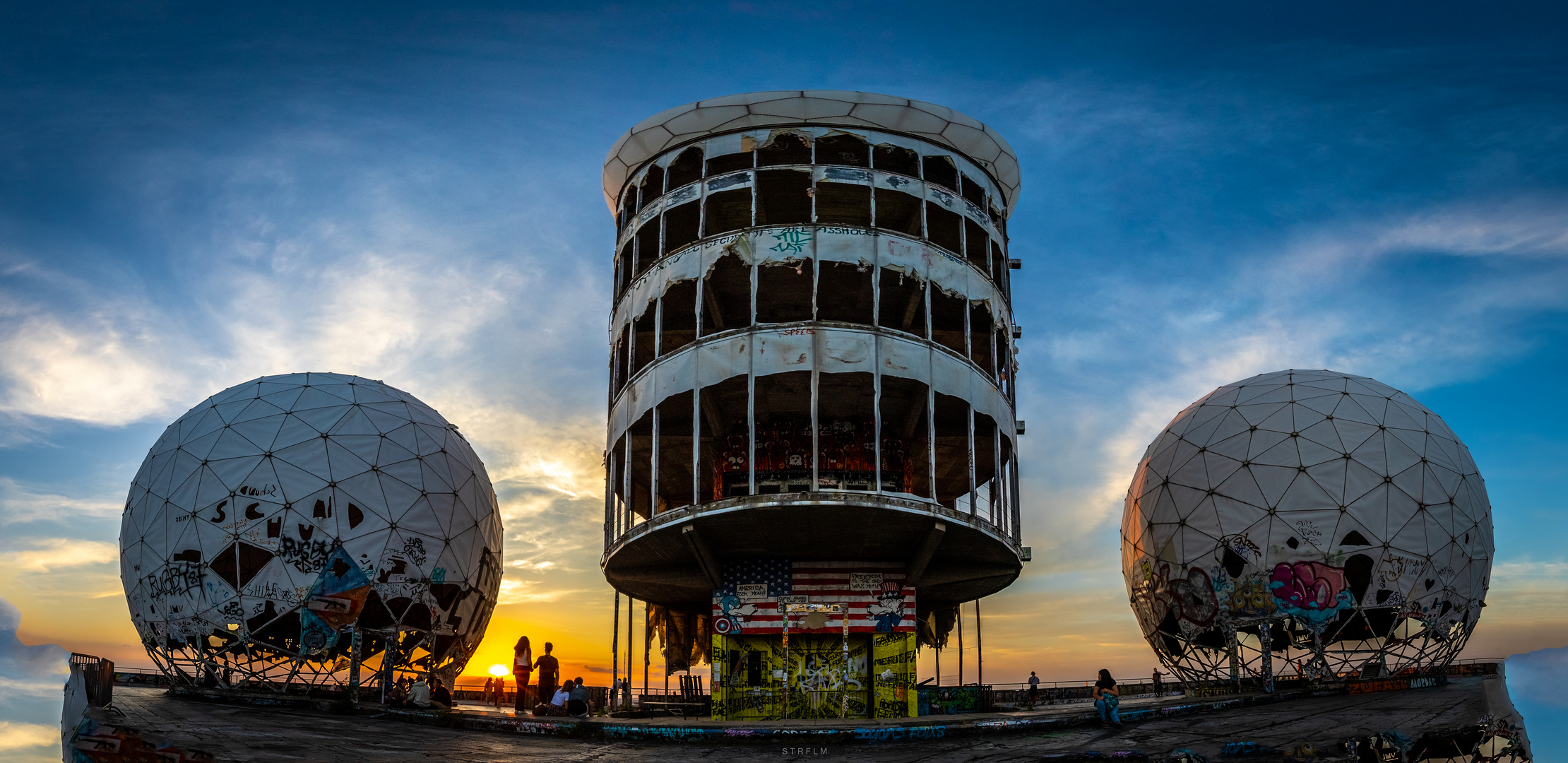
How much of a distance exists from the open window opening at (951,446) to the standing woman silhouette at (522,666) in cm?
1153

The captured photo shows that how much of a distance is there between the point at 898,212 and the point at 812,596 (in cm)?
1196

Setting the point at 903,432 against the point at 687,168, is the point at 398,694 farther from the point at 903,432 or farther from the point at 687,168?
the point at 687,168

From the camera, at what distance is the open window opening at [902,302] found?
29.6m

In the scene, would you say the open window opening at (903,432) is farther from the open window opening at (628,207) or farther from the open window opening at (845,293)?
the open window opening at (628,207)

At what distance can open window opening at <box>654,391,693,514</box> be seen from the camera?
29.9 metres

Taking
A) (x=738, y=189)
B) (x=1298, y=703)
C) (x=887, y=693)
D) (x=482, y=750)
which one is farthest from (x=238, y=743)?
(x=1298, y=703)

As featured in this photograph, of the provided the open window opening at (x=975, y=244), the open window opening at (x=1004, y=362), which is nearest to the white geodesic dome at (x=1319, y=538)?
the open window opening at (x=1004, y=362)

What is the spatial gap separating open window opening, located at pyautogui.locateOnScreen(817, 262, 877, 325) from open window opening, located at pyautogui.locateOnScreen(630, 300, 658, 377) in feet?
16.1

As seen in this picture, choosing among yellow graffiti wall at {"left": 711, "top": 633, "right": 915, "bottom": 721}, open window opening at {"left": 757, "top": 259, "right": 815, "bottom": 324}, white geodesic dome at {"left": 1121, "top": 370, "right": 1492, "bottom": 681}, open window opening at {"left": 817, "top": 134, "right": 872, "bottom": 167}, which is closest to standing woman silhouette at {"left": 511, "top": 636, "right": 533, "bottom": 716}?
yellow graffiti wall at {"left": 711, "top": 633, "right": 915, "bottom": 721}

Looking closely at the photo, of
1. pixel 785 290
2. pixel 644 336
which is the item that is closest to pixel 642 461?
pixel 644 336

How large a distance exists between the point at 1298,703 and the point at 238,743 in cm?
2200

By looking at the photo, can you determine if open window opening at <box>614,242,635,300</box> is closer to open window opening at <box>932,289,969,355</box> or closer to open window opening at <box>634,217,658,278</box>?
open window opening at <box>634,217,658,278</box>

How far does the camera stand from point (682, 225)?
3272 centimetres

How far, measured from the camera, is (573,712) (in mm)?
23094
